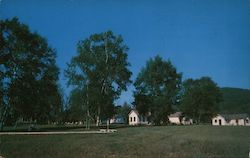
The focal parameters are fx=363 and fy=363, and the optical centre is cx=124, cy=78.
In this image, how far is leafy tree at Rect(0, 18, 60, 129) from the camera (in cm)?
2892

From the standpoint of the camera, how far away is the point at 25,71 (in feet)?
103

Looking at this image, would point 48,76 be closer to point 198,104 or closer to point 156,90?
point 156,90

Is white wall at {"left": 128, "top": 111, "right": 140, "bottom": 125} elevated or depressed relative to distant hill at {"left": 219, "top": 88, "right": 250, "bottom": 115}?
elevated

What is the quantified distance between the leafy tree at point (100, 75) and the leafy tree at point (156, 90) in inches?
557

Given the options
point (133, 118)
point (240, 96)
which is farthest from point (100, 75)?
point (133, 118)

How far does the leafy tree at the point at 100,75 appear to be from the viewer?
29156 mm

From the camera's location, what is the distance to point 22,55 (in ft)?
104

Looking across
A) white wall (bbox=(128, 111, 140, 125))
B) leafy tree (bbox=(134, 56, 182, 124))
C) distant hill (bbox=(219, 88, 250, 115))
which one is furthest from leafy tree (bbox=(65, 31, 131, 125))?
white wall (bbox=(128, 111, 140, 125))

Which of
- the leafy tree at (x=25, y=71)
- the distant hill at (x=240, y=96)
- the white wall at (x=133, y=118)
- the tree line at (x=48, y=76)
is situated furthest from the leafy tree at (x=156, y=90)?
the white wall at (x=133, y=118)

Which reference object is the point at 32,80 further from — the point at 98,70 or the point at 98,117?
the point at 98,117

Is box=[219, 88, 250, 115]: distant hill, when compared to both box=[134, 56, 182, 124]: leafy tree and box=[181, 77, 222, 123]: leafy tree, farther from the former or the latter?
box=[134, 56, 182, 124]: leafy tree

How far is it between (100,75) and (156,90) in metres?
24.0

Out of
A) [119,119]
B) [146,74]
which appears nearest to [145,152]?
[146,74]

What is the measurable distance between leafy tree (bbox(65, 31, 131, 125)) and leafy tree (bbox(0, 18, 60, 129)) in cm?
251
